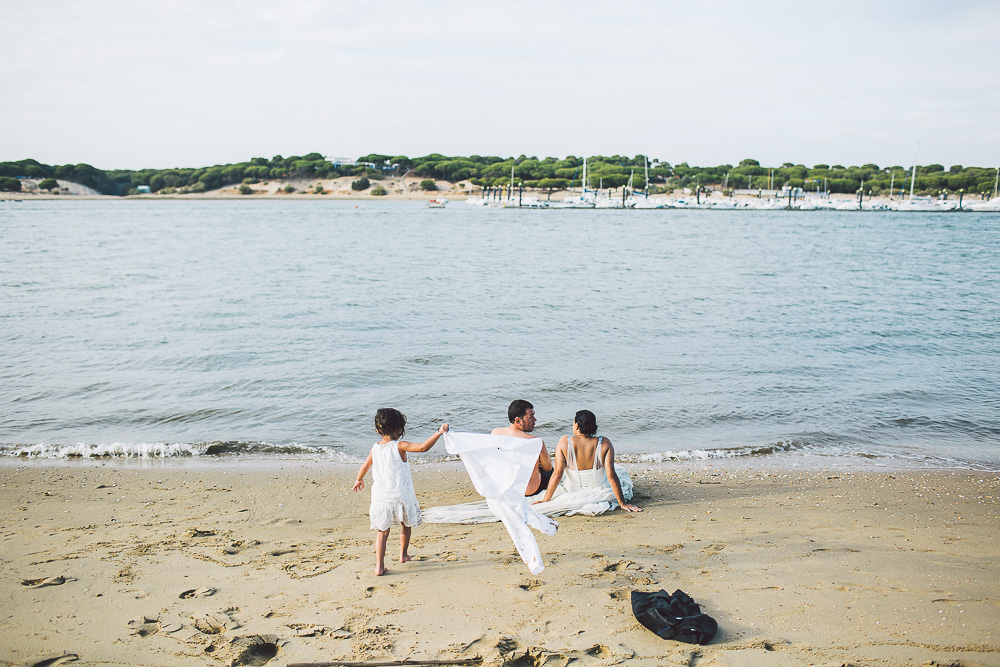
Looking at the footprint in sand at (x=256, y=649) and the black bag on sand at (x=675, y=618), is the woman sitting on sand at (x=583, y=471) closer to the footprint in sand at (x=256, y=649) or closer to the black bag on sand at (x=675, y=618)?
the black bag on sand at (x=675, y=618)

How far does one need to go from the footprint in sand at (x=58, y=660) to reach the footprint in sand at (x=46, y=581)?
1.06 meters

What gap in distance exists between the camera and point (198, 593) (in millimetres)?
4449

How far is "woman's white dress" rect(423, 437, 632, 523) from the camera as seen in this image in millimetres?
6059

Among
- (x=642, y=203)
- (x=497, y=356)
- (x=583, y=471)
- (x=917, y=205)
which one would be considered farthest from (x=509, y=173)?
(x=583, y=471)

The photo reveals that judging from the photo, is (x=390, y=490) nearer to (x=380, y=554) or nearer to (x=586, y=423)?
(x=380, y=554)

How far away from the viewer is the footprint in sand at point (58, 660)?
3.65 metres

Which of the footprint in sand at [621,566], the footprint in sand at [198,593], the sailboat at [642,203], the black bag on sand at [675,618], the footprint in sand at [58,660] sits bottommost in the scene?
the footprint in sand at [198,593]

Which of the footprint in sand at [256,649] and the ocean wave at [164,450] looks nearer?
the footprint in sand at [256,649]

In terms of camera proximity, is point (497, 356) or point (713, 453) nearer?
point (713, 453)

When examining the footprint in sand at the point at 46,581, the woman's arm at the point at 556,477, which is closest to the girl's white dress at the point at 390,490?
the woman's arm at the point at 556,477

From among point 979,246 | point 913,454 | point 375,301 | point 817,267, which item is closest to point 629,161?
point 979,246

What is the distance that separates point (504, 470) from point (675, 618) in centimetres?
161

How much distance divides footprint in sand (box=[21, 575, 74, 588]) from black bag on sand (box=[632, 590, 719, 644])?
3.98m

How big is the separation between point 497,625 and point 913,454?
687 cm
